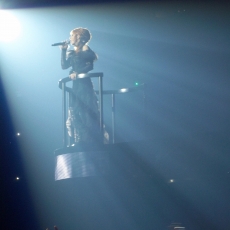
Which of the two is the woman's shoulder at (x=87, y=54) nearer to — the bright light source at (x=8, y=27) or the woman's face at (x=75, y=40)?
the woman's face at (x=75, y=40)

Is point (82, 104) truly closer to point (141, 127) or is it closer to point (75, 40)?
point (75, 40)

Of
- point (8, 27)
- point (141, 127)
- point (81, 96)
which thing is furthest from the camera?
point (141, 127)

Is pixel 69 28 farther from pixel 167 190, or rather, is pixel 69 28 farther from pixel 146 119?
pixel 167 190

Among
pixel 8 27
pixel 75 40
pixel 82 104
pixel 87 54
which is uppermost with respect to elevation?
pixel 8 27

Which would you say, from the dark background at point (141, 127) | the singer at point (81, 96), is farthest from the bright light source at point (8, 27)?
the singer at point (81, 96)

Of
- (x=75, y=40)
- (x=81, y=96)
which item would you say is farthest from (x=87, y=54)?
(x=81, y=96)

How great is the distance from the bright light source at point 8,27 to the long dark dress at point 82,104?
750mm

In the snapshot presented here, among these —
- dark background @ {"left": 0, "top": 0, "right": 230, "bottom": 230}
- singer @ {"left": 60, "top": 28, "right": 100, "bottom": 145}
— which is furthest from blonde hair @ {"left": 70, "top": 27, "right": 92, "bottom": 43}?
dark background @ {"left": 0, "top": 0, "right": 230, "bottom": 230}

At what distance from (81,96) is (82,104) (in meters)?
0.08

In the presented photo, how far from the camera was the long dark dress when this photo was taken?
512 cm

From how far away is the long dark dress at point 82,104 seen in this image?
202 inches

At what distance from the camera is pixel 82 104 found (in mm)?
5152

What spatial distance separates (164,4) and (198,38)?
516 millimetres

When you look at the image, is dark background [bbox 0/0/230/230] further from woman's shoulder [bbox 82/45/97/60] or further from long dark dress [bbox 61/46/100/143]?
woman's shoulder [bbox 82/45/97/60]
